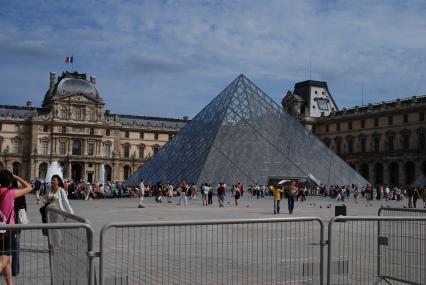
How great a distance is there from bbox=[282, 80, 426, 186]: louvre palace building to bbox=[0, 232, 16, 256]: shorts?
52255 mm

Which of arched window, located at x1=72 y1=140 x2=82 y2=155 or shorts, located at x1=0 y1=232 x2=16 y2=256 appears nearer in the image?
shorts, located at x1=0 y1=232 x2=16 y2=256

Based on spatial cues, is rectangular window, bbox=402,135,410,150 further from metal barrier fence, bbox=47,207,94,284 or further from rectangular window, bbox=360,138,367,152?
metal barrier fence, bbox=47,207,94,284

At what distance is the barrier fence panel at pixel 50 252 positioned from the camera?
14.2 ft

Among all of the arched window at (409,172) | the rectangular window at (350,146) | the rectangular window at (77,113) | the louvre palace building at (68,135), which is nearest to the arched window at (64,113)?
the louvre palace building at (68,135)

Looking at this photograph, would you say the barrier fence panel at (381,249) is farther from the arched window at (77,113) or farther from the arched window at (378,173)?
the arched window at (77,113)

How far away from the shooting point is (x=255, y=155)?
34.2m

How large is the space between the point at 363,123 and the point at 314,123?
985 centimetres

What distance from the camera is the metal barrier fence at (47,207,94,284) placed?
4.32 metres

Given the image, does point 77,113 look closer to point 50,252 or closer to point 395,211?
point 395,211

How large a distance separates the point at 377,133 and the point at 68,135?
40480mm

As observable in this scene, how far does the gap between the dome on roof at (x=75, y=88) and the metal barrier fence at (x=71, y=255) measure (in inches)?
2957

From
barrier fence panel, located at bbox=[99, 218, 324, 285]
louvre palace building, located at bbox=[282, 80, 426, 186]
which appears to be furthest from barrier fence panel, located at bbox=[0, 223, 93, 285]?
louvre palace building, located at bbox=[282, 80, 426, 186]

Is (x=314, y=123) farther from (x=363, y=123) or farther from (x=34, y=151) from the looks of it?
(x=34, y=151)

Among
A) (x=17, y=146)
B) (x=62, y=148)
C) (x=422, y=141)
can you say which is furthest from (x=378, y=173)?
(x=17, y=146)
